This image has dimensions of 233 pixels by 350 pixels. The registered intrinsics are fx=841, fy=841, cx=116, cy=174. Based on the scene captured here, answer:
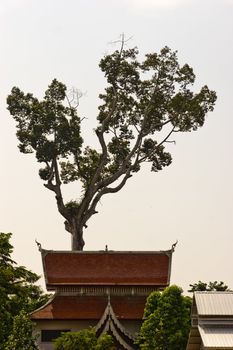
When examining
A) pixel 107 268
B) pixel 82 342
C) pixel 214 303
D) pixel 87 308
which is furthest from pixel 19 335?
pixel 214 303

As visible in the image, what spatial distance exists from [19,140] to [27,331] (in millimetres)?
23896

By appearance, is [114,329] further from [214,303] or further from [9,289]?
[214,303]

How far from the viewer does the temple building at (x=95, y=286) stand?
47.1 m

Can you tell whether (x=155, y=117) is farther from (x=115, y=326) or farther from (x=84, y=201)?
(x=115, y=326)

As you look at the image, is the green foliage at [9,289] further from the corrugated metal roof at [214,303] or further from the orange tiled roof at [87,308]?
the corrugated metal roof at [214,303]

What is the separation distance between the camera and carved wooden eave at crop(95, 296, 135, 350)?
143 feet

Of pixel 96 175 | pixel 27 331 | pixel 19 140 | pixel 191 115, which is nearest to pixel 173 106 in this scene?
pixel 191 115

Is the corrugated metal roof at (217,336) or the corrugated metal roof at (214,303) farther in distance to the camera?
the corrugated metal roof at (214,303)

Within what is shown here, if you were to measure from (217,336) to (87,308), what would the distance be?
2476 cm

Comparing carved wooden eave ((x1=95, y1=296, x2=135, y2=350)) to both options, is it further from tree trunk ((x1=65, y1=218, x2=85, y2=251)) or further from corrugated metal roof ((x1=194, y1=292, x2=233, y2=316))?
corrugated metal roof ((x1=194, y1=292, x2=233, y2=316))

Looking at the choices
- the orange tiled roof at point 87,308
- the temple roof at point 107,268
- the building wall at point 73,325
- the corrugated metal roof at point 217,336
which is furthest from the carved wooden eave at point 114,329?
the corrugated metal roof at point 217,336

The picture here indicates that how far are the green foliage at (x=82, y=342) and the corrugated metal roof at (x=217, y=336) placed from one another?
599 inches

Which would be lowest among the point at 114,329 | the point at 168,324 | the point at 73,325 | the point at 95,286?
the point at 168,324

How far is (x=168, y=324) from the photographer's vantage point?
3931 cm
